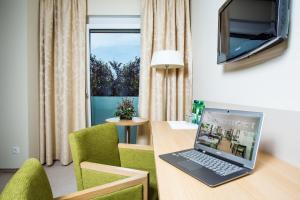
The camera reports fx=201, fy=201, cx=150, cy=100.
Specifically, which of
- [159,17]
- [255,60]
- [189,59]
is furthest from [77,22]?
[255,60]

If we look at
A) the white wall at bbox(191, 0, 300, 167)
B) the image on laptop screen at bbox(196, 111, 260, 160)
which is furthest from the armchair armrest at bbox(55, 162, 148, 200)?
the white wall at bbox(191, 0, 300, 167)

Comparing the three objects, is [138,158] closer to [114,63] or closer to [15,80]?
[114,63]

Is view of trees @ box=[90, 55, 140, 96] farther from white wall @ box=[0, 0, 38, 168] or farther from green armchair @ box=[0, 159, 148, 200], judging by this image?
green armchair @ box=[0, 159, 148, 200]

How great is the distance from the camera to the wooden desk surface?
0.62 meters

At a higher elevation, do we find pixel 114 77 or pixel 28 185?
pixel 114 77

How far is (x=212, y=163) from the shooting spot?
0.87m

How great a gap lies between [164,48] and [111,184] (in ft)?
7.12

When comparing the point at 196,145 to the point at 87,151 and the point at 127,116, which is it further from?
the point at 127,116

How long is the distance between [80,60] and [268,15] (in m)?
2.37

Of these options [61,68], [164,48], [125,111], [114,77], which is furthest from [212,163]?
[61,68]

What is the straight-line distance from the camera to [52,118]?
288 cm

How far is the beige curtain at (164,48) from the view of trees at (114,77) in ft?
1.04

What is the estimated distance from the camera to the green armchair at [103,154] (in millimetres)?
1150

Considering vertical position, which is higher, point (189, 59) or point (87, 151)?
point (189, 59)
